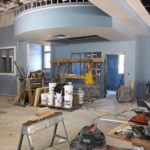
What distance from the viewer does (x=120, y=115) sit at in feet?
18.3

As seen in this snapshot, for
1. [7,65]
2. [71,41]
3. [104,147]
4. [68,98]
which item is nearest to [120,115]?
[68,98]

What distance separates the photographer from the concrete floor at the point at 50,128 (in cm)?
362

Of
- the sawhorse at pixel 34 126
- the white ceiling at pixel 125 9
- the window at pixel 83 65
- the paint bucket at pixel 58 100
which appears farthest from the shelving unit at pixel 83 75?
the sawhorse at pixel 34 126

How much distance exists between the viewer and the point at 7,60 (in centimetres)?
935

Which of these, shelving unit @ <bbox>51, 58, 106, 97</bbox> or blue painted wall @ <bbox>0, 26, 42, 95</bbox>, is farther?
blue painted wall @ <bbox>0, 26, 42, 95</bbox>

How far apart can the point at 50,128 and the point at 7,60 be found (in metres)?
5.89

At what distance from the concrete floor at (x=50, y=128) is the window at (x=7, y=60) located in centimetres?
242

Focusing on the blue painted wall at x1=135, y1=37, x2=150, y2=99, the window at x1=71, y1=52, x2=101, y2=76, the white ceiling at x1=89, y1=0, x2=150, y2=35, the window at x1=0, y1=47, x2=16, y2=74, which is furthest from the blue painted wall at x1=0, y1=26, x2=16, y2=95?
the blue painted wall at x1=135, y1=37, x2=150, y2=99

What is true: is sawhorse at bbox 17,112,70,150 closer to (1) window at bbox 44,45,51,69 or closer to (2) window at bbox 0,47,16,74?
(2) window at bbox 0,47,16,74

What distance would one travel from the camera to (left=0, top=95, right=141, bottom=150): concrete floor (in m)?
3.62

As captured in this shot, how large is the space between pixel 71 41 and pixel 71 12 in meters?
3.72

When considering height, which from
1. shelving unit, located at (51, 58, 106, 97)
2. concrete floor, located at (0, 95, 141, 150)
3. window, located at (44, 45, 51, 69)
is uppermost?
window, located at (44, 45, 51, 69)

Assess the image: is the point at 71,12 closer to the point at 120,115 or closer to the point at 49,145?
the point at 120,115

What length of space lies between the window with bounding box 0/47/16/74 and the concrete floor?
2.42 meters
